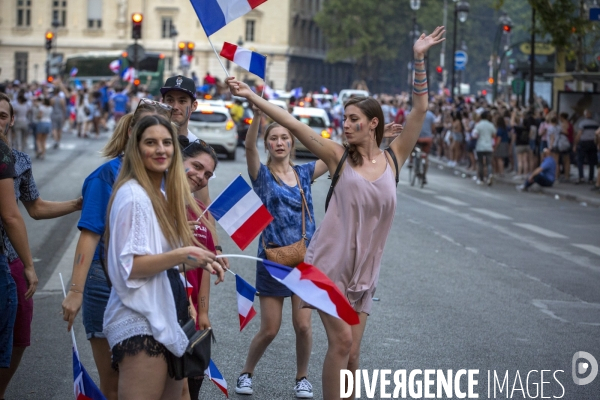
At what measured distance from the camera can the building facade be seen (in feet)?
301

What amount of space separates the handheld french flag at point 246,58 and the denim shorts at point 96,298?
136 cm

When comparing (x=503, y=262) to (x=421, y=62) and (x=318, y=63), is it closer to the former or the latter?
(x=421, y=62)

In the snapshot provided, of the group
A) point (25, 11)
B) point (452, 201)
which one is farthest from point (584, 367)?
point (25, 11)

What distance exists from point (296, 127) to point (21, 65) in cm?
9207

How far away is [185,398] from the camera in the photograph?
14.8ft

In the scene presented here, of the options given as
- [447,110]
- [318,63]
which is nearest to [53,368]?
[447,110]

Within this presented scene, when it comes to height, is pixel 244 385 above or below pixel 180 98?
below

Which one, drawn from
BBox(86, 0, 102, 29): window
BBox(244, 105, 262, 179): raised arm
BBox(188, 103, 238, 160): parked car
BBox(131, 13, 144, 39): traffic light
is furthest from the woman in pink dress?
BBox(86, 0, 102, 29): window

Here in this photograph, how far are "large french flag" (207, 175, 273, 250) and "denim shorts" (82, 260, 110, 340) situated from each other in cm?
58

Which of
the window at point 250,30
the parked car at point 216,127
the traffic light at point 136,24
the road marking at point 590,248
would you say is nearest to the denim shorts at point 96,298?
the road marking at point 590,248

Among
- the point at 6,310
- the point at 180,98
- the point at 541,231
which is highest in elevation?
the point at 180,98

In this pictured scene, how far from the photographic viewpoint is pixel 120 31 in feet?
302

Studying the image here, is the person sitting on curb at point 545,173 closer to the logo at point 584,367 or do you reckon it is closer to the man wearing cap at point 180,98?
the logo at point 584,367

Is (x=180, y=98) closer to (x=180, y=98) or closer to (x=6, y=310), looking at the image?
(x=180, y=98)
